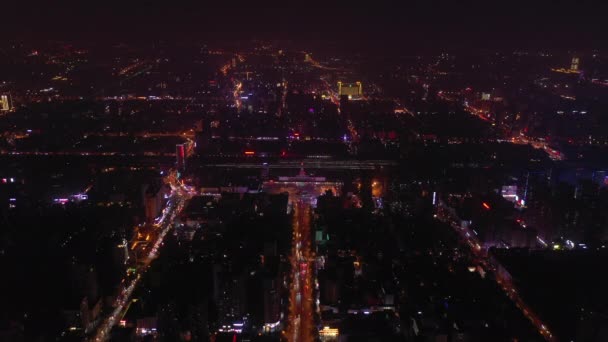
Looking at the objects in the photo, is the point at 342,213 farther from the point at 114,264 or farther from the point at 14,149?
the point at 14,149

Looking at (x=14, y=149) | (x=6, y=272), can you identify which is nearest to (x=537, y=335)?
(x=6, y=272)

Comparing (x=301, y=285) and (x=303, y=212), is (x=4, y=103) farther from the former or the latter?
(x=301, y=285)

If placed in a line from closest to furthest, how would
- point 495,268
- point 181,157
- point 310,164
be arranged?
point 495,268 → point 181,157 → point 310,164

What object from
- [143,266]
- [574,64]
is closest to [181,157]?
[143,266]

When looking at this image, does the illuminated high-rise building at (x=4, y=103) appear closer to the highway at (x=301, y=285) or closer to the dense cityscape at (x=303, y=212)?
the dense cityscape at (x=303, y=212)

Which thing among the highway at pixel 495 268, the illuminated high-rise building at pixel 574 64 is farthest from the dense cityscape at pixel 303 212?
the illuminated high-rise building at pixel 574 64
